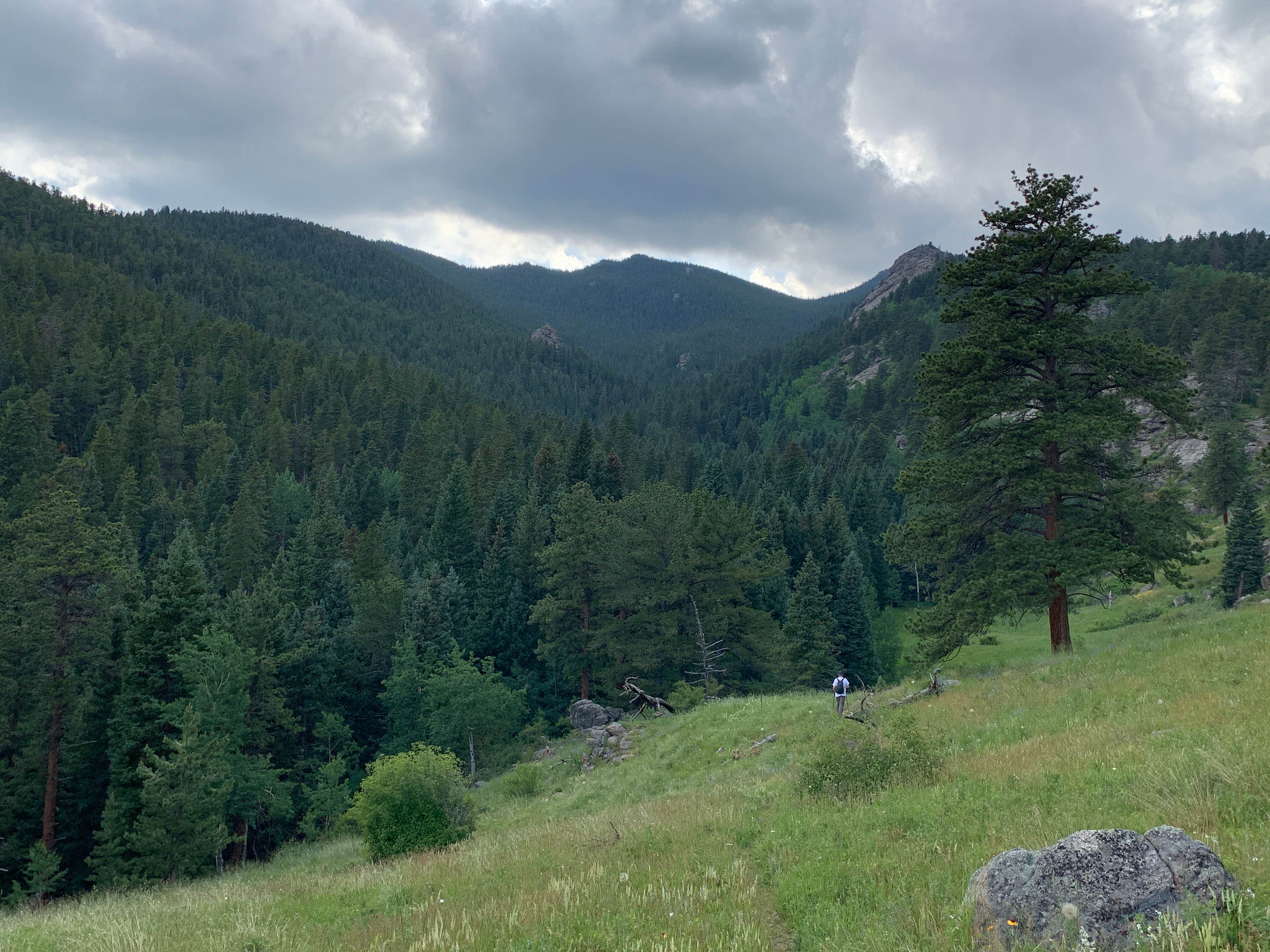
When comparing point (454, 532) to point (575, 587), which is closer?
point (575, 587)

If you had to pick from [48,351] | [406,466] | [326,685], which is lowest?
[326,685]

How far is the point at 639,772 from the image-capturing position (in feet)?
73.8

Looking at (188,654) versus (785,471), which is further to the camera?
(785,471)

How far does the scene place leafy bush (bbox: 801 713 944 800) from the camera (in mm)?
11398

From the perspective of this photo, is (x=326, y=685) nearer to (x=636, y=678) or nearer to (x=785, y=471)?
(x=636, y=678)

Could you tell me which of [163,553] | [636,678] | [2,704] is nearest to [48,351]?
[163,553]

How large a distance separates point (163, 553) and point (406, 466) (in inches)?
1164

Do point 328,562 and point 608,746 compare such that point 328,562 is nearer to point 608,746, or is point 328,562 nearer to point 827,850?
point 608,746

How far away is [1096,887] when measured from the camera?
16.7 ft

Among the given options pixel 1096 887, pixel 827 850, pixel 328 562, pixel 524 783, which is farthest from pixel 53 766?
pixel 1096 887

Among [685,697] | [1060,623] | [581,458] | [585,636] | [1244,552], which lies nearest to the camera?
[1060,623]

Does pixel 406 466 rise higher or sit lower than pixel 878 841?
higher

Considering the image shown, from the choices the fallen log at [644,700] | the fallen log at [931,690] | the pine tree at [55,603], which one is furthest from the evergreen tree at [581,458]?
the fallen log at [931,690]

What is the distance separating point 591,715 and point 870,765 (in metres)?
27.1
